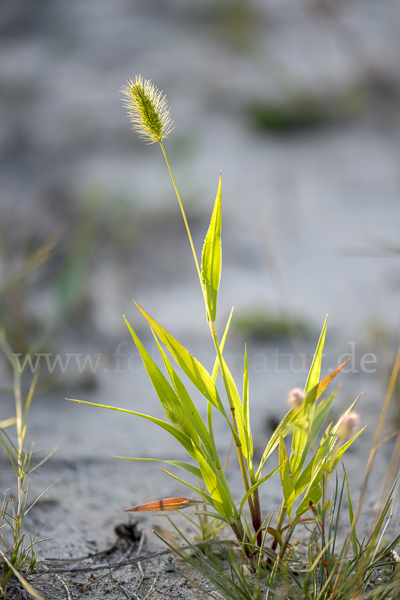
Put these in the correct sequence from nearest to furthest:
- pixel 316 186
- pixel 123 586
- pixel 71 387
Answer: pixel 123 586 < pixel 71 387 < pixel 316 186

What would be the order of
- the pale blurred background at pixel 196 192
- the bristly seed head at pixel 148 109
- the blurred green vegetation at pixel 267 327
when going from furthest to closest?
1. the blurred green vegetation at pixel 267 327
2. the pale blurred background at pixel 196 192
3. the bristly seed head at pixel 148 109

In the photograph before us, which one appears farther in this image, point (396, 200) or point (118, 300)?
point (396, 200)

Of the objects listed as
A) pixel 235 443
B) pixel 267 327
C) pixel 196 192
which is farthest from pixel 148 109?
pixel 196 192

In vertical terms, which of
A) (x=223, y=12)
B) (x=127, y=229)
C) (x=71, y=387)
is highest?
(x=223, y=12)

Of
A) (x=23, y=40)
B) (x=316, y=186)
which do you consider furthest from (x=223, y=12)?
(x=316, y=186)

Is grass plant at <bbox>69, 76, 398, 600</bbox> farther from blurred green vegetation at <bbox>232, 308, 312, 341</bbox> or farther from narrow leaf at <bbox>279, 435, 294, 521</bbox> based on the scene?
blurred green vegetation at <bbox>232, 308, 312, 341</bbox>

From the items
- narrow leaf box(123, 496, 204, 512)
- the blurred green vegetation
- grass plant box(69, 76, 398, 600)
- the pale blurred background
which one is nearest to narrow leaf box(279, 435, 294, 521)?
grass plant box(69, 76, 398, 600)

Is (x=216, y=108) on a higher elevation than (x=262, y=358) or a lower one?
higher

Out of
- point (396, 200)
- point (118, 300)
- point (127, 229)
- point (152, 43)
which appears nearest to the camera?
point (118, 300)

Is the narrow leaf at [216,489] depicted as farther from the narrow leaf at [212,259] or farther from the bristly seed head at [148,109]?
the bristly seed head at [148,109]

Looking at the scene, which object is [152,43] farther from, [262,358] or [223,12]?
[262,358]

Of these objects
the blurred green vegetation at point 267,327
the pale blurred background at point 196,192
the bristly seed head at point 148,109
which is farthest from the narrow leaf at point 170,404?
the blurred green vegetation at point 267,327
